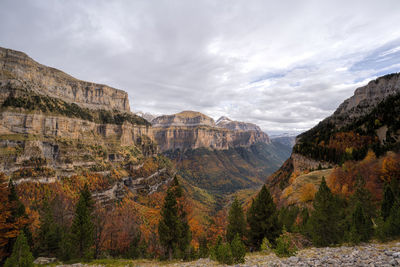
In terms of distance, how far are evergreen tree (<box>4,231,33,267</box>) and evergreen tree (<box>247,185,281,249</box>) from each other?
1096 inches

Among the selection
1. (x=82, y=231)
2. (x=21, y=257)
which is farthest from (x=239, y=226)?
(x=21, y=257)

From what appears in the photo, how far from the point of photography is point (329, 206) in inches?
1003

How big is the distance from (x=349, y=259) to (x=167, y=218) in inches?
1032

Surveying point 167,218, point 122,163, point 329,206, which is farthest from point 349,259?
point 122,163

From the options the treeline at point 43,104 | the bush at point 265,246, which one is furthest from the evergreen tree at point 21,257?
the treeline at point 43,104

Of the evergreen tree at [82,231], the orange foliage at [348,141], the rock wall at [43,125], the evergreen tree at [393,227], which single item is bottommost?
the evergreen tree at [82,231]

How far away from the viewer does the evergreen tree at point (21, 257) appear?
712 inches

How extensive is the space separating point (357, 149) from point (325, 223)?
60.0 meters

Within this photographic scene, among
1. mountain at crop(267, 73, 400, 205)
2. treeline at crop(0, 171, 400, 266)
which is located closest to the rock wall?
treeline at crop(0, 171, 400, 266)

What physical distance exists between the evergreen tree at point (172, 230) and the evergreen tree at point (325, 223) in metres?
19.9

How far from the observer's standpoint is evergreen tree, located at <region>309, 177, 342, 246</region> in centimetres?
2394

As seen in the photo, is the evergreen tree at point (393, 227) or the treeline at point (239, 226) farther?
the treeline at point (239, 226)

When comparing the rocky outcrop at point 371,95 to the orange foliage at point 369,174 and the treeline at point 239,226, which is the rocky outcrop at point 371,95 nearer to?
the orange foliage at point 369,174

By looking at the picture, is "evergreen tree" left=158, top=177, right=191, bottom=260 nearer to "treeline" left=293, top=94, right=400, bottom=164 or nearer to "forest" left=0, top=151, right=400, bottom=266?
"forest" left=0, top=151, right=400, bottom=266
